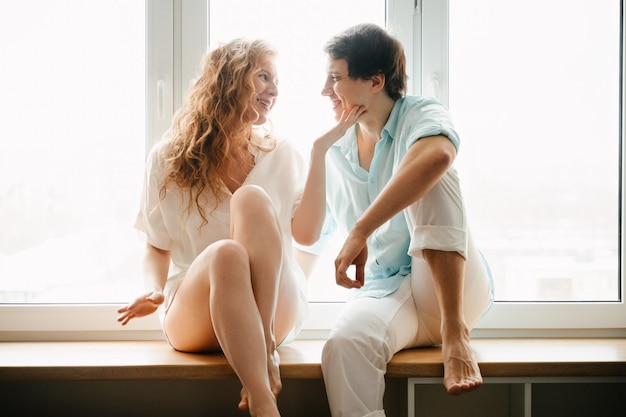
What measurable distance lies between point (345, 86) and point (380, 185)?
308 millimetres

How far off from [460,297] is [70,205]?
1345mm

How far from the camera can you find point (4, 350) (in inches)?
80.0

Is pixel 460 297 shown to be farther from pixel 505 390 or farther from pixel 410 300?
pixel 505 390

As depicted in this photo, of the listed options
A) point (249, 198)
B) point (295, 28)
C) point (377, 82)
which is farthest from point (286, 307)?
point (295, 28)

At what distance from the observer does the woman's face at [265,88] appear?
76.9 inches

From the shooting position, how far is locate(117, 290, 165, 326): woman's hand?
1.70 meters

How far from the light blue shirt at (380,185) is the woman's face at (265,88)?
236 millimetres

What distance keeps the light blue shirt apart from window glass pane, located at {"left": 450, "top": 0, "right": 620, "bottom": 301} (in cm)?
44

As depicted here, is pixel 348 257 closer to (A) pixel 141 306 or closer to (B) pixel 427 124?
(B) pixel 427 124

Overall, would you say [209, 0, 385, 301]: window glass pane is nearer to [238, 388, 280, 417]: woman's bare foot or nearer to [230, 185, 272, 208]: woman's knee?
[230, 185, 272, 208]: woman's knee

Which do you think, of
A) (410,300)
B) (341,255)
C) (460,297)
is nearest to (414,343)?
(410,300)

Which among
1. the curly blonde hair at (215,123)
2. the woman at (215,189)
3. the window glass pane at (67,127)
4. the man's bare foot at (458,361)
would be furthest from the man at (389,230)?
the window glass pane at (67,127)

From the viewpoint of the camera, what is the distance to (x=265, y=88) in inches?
77.2

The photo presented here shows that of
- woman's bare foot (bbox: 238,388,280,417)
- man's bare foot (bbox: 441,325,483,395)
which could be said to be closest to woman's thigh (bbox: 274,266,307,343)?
woman's bare foot (bbox: 238,388,280,417)
